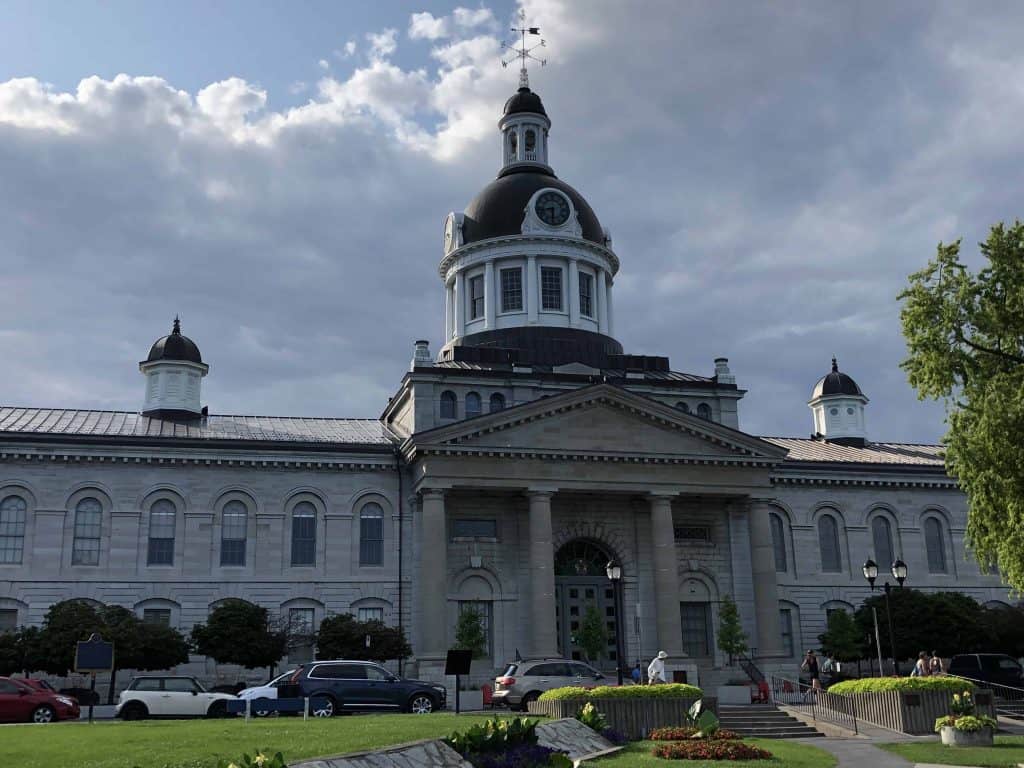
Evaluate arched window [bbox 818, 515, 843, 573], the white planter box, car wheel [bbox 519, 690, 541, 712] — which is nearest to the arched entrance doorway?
the white planter box

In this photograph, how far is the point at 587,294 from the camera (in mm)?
58719

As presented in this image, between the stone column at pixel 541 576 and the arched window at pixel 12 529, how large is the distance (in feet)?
67.9

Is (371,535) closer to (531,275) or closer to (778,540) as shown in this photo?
(531,275)

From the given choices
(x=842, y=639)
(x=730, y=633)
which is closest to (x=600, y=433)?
(x=730, y=633)

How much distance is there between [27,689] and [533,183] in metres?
37.8

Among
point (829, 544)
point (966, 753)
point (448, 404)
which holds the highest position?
point (448, 404)

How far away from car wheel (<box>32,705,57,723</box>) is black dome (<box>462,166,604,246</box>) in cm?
3490

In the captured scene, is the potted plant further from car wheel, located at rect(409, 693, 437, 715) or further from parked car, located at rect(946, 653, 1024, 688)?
parked car, located at rect(946, 653, 1024, 688)

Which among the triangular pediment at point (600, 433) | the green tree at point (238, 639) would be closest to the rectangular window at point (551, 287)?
the triangular pediment at point (600, 433)

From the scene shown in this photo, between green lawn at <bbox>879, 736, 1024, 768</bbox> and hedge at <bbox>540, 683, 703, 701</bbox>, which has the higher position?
hedge at <bbox>540, 683, 703, 701</bbox>

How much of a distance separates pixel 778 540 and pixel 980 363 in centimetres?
2606

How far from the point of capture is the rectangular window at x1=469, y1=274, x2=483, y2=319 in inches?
2313

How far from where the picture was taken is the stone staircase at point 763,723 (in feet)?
103

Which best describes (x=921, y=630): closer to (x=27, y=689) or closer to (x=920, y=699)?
(x=920, y=699)
